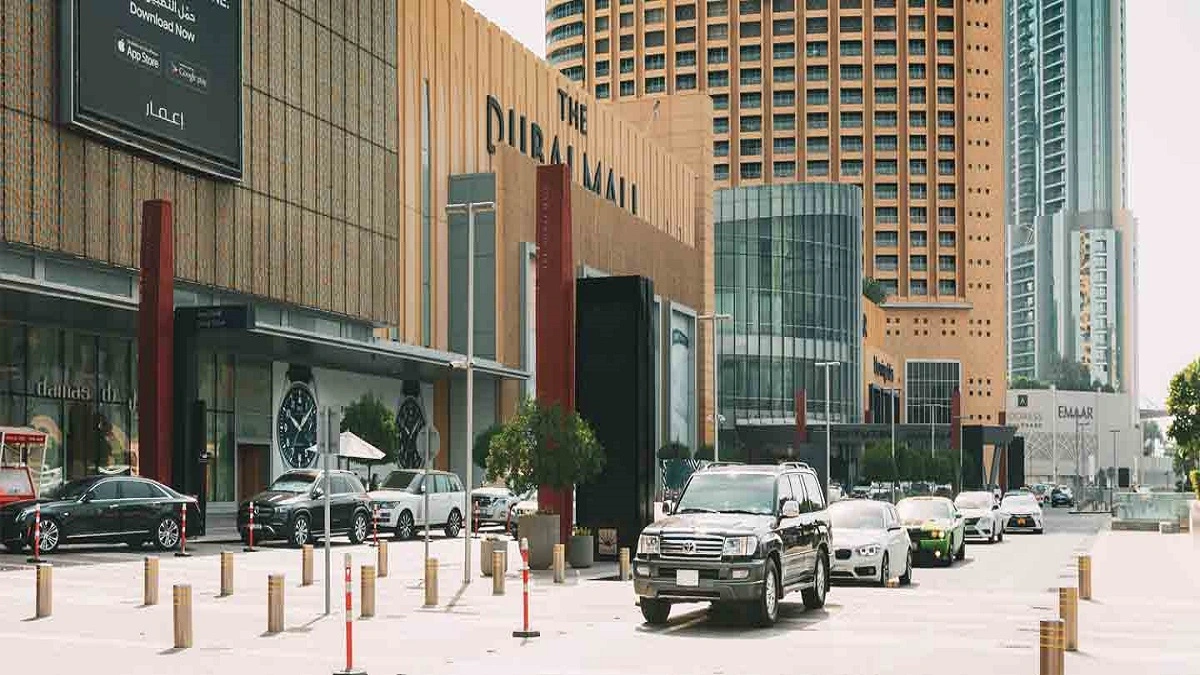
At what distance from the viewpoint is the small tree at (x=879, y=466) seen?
9450cm

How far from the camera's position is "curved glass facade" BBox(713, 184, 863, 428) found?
123 metres

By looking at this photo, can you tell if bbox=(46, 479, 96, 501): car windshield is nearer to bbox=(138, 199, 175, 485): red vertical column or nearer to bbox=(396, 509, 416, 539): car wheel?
bbox=(138, 199, 175, 485): red vertical column

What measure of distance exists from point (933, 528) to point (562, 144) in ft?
162

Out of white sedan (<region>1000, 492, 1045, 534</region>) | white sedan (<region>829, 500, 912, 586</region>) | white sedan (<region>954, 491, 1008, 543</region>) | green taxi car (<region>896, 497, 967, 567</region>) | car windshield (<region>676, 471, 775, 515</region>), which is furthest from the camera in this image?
white sedan (<region>1000, 492, 1045, 534</region>)

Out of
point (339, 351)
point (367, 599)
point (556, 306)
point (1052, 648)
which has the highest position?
point (556, 306)

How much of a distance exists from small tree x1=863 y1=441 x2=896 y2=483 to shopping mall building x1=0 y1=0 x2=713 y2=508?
70.4ft

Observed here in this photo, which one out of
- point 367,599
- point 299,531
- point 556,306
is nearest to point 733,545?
point 367,599

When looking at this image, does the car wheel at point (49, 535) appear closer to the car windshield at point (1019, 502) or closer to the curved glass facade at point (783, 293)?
the car windshield at point (1019, 502)

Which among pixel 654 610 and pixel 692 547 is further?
pixel 654 610

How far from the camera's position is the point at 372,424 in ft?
175

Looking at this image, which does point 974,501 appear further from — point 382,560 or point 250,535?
point 382,560

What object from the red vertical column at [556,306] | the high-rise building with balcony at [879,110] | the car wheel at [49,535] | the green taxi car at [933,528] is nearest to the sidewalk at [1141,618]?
the green taxi car at [933,528]

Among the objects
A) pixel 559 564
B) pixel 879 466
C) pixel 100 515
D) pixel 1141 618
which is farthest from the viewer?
pixel 879 466

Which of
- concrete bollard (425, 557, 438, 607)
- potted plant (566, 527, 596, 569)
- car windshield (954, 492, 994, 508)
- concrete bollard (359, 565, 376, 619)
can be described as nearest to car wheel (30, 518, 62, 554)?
potted plant (566, 527, 596, 569)
